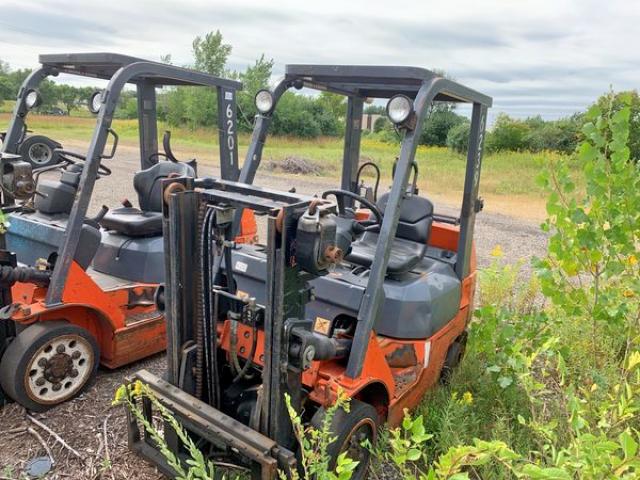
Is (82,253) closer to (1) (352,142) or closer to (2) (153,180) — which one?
(2) (153,180)

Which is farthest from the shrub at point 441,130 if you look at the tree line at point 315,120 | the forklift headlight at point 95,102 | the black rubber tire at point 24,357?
the black rubber tire at point 24,357

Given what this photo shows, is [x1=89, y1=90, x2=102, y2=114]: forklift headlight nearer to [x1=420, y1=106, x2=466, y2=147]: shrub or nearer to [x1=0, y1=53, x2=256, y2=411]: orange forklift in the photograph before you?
[x1=0, y1=53, x2=256, y2=411]: orange forklift

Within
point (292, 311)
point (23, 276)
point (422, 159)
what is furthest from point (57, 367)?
point (422, 159)

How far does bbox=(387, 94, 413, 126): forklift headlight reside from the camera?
290 centimetres

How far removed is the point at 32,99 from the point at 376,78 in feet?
11.8

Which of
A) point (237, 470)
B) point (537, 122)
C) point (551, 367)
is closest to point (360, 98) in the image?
point (551, 367)

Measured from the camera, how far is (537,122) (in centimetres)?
3444

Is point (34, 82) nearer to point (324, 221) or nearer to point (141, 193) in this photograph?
point (141, 193)

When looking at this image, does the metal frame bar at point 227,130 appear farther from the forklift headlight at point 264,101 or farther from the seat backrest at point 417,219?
the seat backrest at point 417,219

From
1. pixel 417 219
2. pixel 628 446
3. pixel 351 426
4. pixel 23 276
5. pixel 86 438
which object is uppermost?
pixel 417 219

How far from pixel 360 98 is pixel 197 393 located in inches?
116

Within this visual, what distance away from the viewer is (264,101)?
3.80 m

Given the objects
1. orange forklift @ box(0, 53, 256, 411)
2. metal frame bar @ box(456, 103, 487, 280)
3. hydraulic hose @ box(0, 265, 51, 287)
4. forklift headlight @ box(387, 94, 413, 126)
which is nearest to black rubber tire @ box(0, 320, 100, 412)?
orange forklift @ box(0, 53, 256, 411)

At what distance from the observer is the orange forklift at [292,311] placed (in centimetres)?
258
